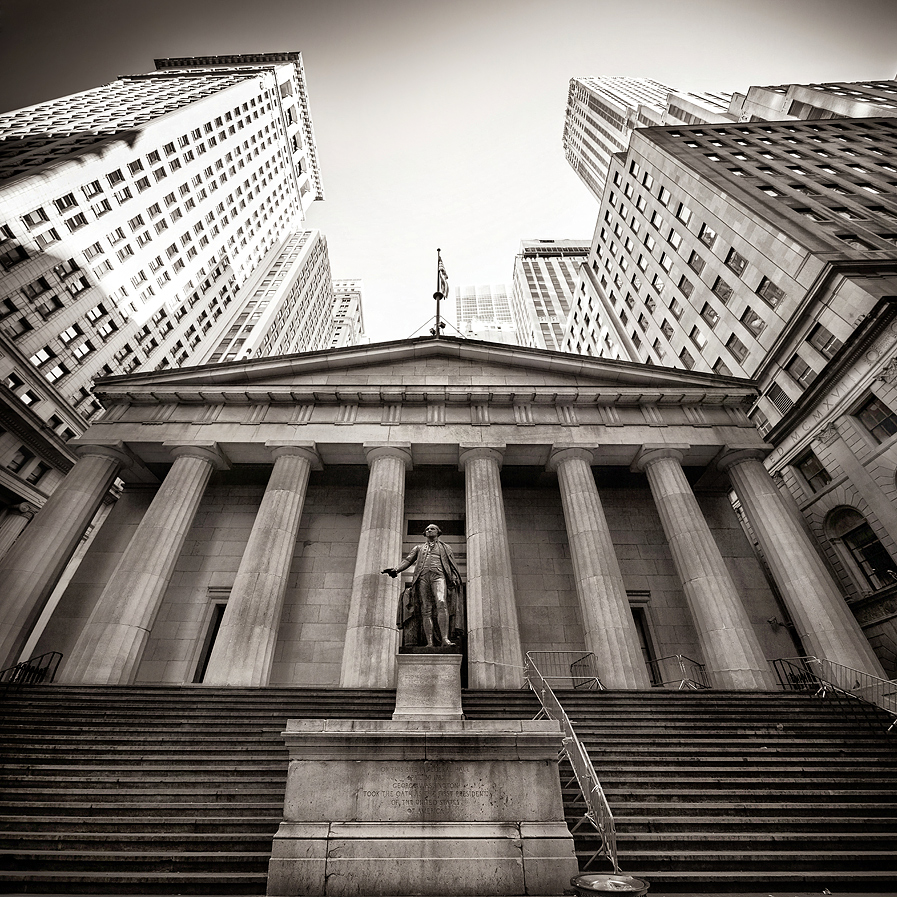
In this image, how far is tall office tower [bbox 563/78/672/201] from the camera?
70.1m

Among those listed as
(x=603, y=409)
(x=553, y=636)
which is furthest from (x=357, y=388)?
(x=553, y=636)

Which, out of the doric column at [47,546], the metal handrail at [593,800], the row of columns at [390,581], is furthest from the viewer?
the doric column at [47,546]

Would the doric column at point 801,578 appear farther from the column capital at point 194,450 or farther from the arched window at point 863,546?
the column capital at point 194,450

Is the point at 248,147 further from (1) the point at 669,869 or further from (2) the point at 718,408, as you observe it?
(1) the point at 669,869

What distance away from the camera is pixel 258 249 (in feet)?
251

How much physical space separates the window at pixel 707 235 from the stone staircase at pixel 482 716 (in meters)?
30.7

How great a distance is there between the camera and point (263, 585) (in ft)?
56.6

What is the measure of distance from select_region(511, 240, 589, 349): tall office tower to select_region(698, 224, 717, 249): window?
38.7 m

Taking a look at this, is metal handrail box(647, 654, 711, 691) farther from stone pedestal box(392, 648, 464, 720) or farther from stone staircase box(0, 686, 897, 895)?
stone pedestal box(392, 648, 464, 720)

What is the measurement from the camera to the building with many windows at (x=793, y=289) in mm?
22391

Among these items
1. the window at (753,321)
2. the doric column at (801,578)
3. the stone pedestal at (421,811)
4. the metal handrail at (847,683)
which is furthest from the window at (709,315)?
the stone pedestal at (421,811)

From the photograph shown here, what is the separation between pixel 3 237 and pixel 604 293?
52.0m

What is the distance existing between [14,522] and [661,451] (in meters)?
39.7

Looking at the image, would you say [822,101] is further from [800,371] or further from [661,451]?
[661,451]
